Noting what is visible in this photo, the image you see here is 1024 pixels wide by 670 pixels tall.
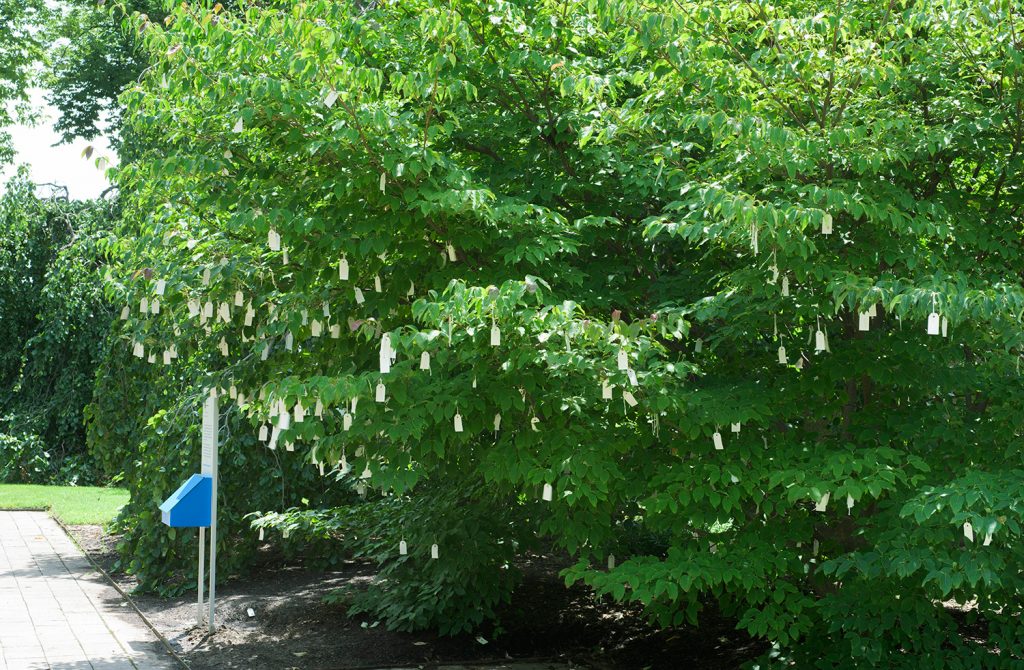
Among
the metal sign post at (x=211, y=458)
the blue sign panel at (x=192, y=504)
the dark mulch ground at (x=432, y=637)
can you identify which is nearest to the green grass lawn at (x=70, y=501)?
the dark mulch ground at (x=432, y=637)

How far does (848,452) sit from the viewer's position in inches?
212

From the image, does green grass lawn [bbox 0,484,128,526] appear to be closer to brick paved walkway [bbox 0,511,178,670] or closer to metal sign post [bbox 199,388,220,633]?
brick paved walkway [bbox 0,511,178,670]

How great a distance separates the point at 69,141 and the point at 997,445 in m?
21.9

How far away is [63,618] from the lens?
26.8 ft

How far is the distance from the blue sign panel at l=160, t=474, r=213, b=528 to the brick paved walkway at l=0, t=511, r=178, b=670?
34.9 inches

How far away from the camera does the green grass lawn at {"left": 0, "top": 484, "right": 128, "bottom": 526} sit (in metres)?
14.0

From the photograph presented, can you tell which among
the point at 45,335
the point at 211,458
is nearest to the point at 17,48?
the point at 45,335

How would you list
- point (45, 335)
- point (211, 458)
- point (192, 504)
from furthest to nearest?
point (45, 335) < point (211, 458) < point (192, 504)

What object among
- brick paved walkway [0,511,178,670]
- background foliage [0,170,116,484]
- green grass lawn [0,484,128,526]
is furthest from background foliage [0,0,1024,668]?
background foliage [0,170,116,484]

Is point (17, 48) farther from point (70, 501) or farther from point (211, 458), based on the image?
point (211, 458)

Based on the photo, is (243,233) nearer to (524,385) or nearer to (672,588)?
(524,385)

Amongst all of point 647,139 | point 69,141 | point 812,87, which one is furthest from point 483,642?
point 69,141

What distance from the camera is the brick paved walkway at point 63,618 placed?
691 cm

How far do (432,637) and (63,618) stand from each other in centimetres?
283
